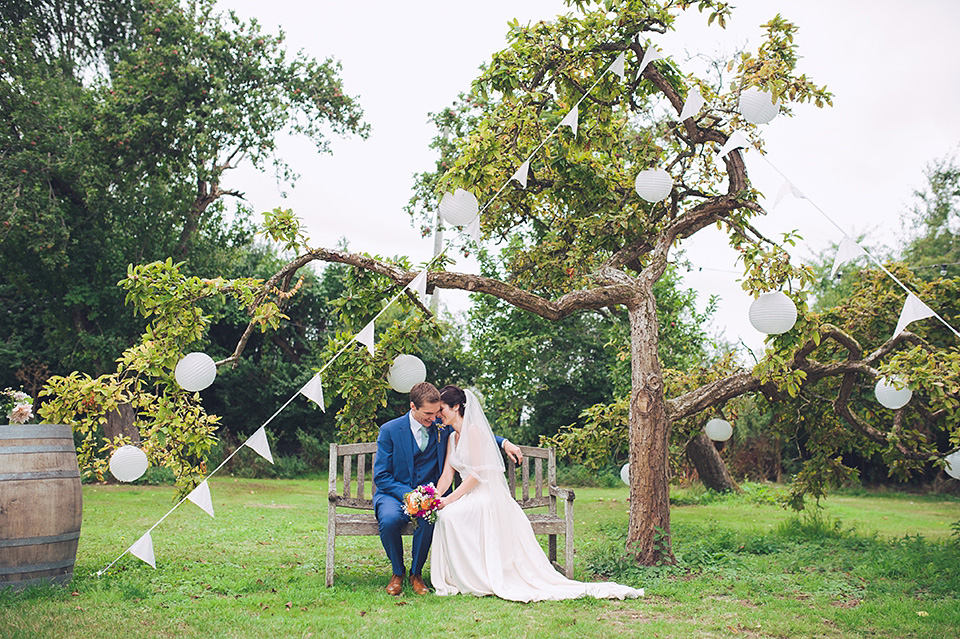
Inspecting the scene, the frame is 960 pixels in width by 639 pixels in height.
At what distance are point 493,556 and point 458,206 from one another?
2562 mm

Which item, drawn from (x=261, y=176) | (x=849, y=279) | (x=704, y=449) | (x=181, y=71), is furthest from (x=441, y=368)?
(x=849, y=279)

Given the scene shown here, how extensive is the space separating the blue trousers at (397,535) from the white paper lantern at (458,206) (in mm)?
2156

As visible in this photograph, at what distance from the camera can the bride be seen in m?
4.70

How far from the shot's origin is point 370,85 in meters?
15.3

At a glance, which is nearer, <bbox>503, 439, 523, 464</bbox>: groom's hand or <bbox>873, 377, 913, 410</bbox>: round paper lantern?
<bbox>503, 439, 523, 464</bbox>: groom's hand

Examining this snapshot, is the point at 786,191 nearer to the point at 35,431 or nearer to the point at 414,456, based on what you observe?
the point at 414,456

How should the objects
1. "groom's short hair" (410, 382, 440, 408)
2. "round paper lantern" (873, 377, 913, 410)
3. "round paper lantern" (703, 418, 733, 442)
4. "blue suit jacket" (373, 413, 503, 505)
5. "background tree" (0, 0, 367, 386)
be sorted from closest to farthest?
"groom's short hair" (410, 382, 440, 408) → "blue suit jacket" (373, 413, 503, 505) → "round paper lantern" (873, 377, 913, 410) → "round paper lantern" (703, 418, 733, 442) → "background tree" (0, 0, 367, 386)

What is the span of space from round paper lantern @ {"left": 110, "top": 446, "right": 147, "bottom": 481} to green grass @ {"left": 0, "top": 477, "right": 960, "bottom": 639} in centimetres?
67

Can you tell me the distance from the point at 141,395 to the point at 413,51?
11.3 m

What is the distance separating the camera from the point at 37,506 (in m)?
4.41

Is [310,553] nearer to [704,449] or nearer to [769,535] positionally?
[769,535]

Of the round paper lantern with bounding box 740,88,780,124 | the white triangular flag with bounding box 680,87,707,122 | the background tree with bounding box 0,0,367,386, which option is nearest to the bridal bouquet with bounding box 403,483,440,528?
the white triangular flag with bounding box 680,87,707,122

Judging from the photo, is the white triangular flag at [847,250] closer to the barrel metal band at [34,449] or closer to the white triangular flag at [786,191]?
the white triangular flag at [786,191]

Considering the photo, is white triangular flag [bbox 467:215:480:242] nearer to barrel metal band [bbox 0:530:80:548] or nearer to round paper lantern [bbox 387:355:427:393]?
round paper lantern [bbox 387:355:427:393]
